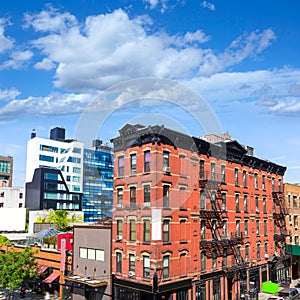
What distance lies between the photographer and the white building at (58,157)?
387 feet

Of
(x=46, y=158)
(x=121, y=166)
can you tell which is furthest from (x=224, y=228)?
(x=46, y=158)

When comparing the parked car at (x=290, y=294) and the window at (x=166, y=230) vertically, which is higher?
the window at (x=166, y=230)

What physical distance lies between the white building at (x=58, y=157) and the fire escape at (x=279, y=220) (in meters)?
74.9

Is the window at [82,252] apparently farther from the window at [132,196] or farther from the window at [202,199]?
the window at [202,199]

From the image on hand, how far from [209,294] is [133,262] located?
8.96 m

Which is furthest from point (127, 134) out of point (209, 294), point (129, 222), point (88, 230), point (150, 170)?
point (209, 294)

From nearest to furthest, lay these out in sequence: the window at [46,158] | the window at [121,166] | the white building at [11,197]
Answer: the window at [121,166] < the white building at [11,197] < the window at [46,158]

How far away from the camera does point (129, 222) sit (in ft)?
111

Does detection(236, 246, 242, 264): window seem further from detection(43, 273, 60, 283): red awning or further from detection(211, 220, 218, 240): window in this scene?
detection(43, 273, 60, 283): red awning

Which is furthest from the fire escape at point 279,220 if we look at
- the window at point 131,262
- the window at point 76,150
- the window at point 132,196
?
the window at point 76,150

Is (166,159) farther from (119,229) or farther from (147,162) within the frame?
(119,229)

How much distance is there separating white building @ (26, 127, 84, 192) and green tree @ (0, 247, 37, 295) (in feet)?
259

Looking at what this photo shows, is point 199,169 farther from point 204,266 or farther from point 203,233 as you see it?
point 204,266

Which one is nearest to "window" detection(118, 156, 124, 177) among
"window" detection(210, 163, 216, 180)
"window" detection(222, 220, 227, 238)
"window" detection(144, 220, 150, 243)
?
"window" detection(144, 220, 150, 243)
